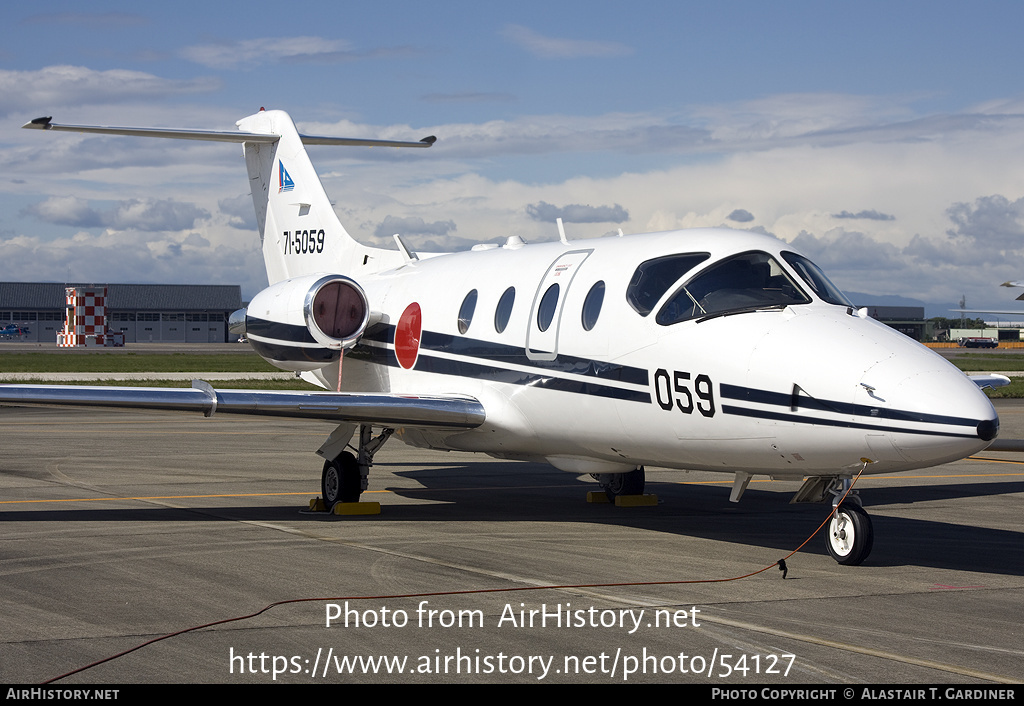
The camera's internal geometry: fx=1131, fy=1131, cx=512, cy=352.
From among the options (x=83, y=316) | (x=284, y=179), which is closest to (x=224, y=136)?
(x=284, y=179)

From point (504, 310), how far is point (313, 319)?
286 centimetres

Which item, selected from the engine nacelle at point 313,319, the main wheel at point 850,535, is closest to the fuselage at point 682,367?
the main wheel at point 850,535

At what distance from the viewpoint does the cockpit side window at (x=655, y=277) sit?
1051 cm

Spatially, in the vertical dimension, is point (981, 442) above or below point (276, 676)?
above

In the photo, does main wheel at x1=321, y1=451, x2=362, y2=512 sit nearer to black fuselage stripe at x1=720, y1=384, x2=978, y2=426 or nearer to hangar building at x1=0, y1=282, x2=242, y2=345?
black fuselage stripe at x1=720, y1=384, x2=978, y2=426

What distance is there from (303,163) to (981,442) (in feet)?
38.5

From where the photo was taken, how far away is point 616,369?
1069 centimetres

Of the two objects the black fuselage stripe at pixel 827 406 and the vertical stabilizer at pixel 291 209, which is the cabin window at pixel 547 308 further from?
the vertical stabilizer at pixel 291 209

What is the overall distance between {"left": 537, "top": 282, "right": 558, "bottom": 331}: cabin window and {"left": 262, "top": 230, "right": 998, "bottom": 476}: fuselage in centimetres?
2

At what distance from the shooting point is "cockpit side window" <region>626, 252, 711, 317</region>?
1051cm

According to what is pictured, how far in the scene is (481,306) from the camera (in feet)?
42.7

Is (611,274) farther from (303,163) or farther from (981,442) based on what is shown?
(303,163)

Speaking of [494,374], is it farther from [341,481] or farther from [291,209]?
[291,209]

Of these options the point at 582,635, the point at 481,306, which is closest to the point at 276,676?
the point at 582,635
